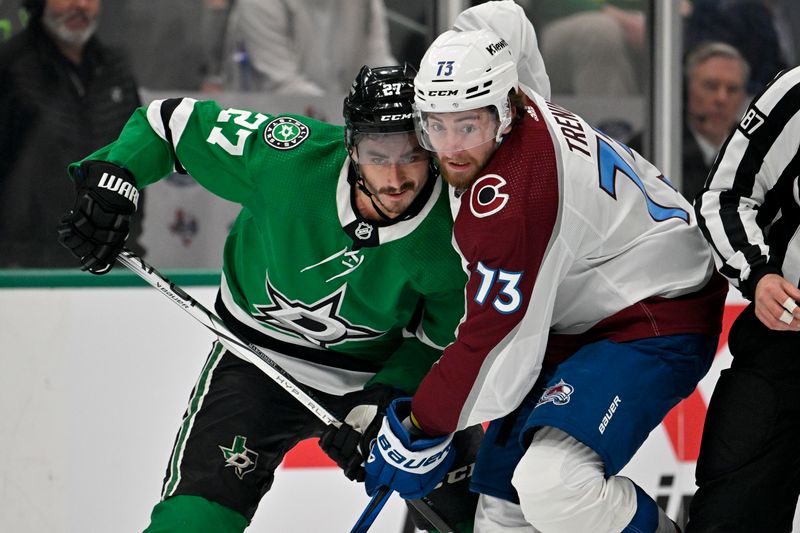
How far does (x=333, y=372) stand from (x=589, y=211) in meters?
0.76

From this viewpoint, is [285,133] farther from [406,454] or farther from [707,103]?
[707,103]

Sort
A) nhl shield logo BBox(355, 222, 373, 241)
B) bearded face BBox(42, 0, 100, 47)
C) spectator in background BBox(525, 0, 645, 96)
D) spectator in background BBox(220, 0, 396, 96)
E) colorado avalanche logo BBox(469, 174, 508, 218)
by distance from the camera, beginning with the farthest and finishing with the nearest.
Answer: spectator in background BBox(525, 0, 645, 96) < spectator in background BBox(220, 0, 396, 96) < bearded face BBox(42, 0, 100, 47) < nhl shield logo BBox(355, 222, 373, 241) < colorado avalanche logo BBox(469, 174, 508, 218)

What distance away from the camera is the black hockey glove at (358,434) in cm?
246

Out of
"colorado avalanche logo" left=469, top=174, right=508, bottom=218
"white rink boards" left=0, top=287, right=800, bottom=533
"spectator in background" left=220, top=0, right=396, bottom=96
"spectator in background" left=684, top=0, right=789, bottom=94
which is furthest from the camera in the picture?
"spectator in background" left=684, top=0, right=789, bottom=94

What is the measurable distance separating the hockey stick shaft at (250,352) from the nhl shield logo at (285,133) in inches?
17.7

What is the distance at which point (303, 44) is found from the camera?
13.1ft

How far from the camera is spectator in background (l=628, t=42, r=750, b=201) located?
421cm

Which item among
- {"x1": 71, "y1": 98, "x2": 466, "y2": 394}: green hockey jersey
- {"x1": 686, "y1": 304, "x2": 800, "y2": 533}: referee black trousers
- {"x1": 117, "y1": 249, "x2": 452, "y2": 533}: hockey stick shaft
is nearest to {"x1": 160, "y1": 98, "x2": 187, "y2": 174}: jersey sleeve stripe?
{"x1": 71, "y1": 98, "x2": 466, "y2": 394}: green hockey jersey

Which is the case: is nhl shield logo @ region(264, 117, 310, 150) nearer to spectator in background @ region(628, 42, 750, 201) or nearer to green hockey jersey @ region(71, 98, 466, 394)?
green hockey jersey @ region(71, 98, 466, 394)

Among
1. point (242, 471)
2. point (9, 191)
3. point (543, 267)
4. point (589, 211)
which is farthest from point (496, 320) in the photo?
point (9, 191)

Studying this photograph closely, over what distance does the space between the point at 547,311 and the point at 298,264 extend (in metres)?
0.56

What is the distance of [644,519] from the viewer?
7.47 feet

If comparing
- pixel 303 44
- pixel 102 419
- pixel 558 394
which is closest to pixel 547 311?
pixel 558 394

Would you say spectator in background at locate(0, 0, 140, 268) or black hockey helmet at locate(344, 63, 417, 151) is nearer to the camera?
black hockey helmet at locate(344, 63, 417, 151)
